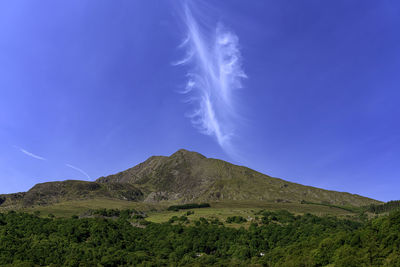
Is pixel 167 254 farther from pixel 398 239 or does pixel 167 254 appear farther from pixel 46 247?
pixel 398 239

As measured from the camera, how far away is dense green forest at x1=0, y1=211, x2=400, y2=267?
90.4m

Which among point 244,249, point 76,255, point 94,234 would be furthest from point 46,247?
point 244,249

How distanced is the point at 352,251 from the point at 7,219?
189414 millimetres

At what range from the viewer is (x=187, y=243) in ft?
616

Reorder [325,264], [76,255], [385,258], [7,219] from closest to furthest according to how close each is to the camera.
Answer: [385,258] → [325,264] → [76,255] → [7,219]

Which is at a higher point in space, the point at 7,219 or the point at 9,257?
the point at 7,219

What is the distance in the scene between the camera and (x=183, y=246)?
185m

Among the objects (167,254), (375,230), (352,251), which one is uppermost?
(375,230)

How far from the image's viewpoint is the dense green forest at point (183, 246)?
297 feet

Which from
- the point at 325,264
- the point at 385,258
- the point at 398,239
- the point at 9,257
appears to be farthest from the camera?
the point at 9,257

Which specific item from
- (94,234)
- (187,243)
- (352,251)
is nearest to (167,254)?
(187,243)

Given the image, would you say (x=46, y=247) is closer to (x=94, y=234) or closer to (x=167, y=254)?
(x=94, y=234)

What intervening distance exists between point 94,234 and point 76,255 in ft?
160

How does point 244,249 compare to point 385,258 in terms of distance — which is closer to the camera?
point 385,258
